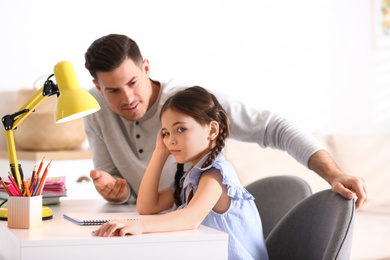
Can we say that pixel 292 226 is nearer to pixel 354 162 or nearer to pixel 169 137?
pixel 169 137

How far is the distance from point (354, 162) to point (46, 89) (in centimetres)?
258

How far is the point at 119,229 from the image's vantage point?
1116 millimetres

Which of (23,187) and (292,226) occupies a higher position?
(23,187)

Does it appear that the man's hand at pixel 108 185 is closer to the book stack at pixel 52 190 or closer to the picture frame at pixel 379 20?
the book stack at pixel 52 190

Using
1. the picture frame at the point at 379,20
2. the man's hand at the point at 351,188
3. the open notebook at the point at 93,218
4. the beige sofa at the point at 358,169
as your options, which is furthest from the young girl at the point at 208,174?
the picture frame at the point at 379,20

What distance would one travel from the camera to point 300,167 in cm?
326

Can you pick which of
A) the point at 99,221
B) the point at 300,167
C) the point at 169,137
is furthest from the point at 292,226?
the point at 300,167

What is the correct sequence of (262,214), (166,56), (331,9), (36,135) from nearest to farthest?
(262,214), (36,135), (166,56), (331,9)

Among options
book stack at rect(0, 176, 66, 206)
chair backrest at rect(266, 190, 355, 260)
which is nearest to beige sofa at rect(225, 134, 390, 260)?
chair backrest at rect(266, 190, 355, 260)

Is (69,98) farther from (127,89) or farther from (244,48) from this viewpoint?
(244,48)

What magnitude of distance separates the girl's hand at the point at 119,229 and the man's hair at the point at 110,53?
0.78m

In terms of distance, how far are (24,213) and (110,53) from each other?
727mm

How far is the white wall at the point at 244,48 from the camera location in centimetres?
318

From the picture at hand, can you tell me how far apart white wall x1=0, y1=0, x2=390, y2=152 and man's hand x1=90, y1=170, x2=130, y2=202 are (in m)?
1.65
